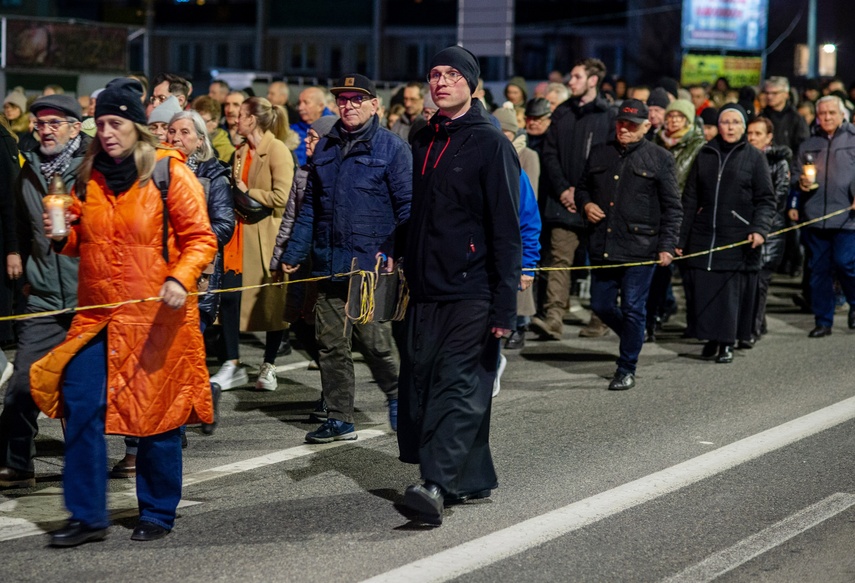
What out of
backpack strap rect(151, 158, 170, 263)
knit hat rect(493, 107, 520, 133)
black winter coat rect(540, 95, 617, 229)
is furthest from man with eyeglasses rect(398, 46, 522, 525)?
black winter coat rect(540, 95, 617, 229)

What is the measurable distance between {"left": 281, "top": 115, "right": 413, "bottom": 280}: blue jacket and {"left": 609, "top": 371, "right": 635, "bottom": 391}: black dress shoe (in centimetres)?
252

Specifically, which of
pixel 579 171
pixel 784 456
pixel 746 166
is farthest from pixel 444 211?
pixel 579 171

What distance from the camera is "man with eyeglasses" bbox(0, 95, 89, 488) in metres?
6.62

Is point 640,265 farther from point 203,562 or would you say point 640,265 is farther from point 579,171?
point 203,562

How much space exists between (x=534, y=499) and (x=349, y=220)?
6.81 ft

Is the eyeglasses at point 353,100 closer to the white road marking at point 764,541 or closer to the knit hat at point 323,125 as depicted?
the knit hat at point 323,125

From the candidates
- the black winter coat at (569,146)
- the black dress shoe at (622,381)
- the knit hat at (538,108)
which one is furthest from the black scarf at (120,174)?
the knit hat at (538,108)

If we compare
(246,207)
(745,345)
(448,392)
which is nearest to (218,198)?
(246,207)

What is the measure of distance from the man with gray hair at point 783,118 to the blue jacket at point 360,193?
30.2 ft

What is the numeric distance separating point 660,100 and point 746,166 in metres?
2.59

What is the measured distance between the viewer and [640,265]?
382 inches

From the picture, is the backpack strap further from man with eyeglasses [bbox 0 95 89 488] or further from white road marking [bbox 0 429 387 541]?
white road marking [bbox 0 429 387 541]

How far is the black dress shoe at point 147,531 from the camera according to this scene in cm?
573

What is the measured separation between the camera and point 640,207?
981 centimetres
